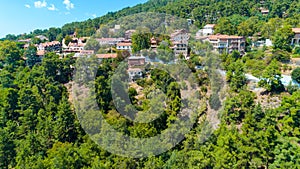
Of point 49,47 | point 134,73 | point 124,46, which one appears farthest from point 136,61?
point 49,47

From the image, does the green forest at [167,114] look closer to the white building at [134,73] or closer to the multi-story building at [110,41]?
the white building at [134,73]

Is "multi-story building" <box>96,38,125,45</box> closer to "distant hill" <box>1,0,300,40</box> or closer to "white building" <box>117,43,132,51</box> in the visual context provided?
"white building" <box>117,43,132,51</box>

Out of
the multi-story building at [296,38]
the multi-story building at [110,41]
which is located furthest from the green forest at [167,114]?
the multi-story building at [110,41]

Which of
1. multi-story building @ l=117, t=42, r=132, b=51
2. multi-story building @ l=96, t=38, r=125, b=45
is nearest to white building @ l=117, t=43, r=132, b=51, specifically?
multi-story building @ l=117, t=42, r=132, b=51

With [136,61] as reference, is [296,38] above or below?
above

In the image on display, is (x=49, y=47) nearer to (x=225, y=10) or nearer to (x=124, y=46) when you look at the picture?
(x=124, y=46)

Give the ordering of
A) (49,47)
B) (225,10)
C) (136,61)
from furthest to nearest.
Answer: (225,10) < (49,47) < (136,61)
